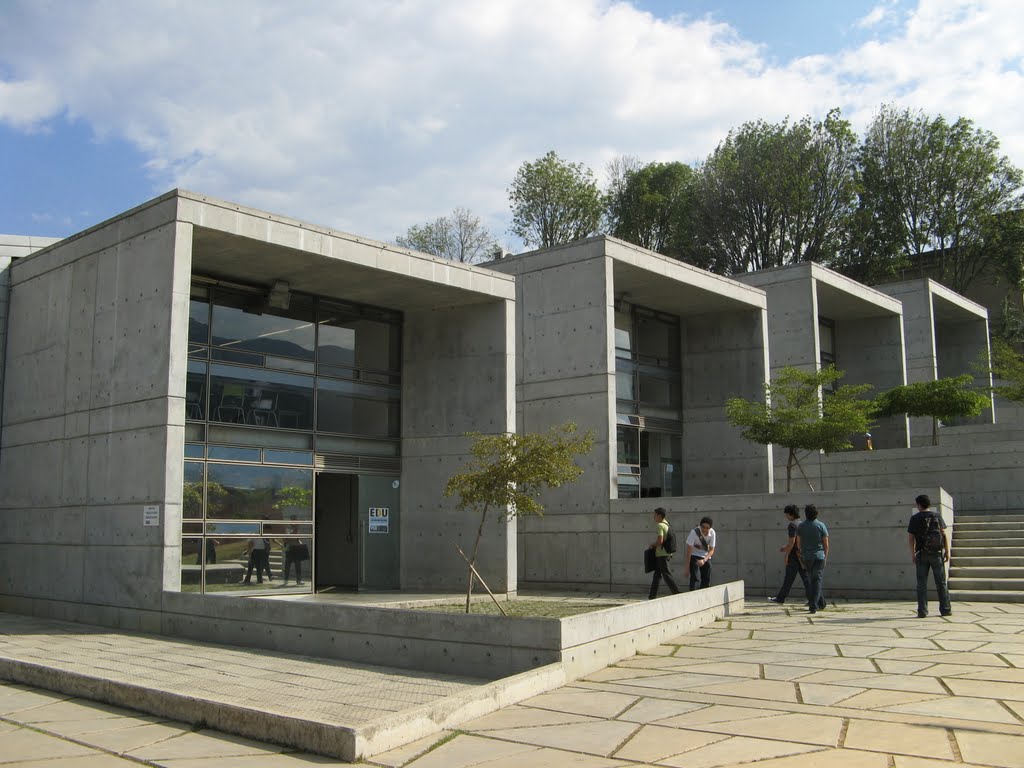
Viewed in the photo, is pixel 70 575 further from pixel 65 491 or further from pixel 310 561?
pixel 310 561

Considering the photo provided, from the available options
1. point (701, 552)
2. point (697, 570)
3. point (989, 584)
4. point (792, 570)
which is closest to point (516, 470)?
point (701, 552)

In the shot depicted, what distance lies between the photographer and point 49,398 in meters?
17.3

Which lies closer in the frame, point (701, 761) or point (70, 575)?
point (701, 761)

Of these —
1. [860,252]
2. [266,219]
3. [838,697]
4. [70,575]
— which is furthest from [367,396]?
[860,252]

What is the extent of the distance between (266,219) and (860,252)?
34138mm

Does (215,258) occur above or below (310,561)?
above

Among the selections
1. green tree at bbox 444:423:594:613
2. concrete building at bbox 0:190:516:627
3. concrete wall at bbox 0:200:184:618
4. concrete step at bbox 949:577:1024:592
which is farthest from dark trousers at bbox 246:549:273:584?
concrete step at bbox 949:577:1024:592

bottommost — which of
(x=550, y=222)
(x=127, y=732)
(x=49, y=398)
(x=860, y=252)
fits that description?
(x=127, y=732)

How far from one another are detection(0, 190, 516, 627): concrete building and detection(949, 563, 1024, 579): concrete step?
27.8 feet

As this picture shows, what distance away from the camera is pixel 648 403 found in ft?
84.7

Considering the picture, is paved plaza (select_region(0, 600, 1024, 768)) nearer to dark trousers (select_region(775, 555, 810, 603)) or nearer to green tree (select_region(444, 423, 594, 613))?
green tree (select_region(444, 423, 594, 613))

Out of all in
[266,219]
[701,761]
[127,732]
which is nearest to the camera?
[701,761]

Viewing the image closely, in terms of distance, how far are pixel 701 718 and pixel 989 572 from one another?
39.4ft

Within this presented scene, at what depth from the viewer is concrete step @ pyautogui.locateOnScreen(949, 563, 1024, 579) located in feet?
56.0
